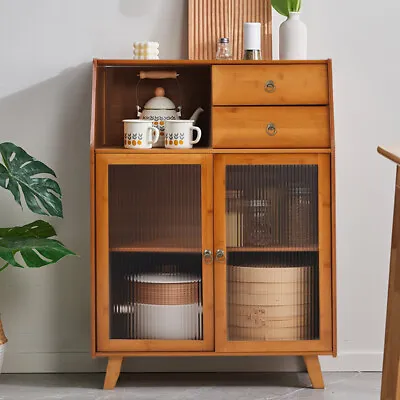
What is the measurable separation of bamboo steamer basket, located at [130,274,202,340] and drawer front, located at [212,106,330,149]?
1.76 feet

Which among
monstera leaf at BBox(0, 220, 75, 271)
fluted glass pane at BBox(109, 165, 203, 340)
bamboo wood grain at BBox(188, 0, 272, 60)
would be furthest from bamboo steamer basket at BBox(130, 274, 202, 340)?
bamboo wood grain at BBox(188, 0, 272, 60)

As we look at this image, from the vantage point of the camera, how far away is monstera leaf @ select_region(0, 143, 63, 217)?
9.55ft

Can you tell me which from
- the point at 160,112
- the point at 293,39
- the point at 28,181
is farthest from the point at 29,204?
the point at 293,39

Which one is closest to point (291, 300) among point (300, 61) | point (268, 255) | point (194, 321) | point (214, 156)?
point (268, 255)

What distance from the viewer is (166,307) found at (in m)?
2.97

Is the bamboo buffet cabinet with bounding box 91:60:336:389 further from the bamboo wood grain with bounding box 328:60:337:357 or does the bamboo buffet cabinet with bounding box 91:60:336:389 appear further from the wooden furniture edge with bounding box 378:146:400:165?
the wooden furniture edge with bounding box 378:146:400:165

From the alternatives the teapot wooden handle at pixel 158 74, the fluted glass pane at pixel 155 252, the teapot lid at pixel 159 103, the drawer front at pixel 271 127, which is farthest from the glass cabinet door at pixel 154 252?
the teapot wooden handle at pixel 158 74

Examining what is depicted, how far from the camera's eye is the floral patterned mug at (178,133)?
9.65 feet

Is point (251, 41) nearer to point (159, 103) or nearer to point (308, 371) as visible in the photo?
point (159, 103)

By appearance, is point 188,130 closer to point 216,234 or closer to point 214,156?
point 214,156

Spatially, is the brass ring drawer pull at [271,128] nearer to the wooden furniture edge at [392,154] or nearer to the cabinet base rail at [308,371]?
the cabinet base rail at [308,371]

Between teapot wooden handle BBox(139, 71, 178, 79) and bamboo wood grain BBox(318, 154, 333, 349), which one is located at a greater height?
teapot wooden handle BBox(139, 71, 178, 79)

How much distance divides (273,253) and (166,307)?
45 centimetres

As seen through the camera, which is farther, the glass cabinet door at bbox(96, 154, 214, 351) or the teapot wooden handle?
the teapot wooden handle
